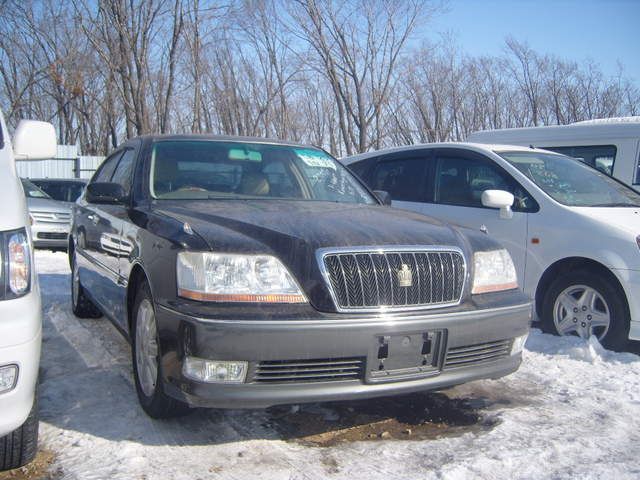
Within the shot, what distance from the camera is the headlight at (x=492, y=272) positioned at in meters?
3.29

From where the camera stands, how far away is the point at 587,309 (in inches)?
194

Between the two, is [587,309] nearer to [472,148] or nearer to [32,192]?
[472,148]

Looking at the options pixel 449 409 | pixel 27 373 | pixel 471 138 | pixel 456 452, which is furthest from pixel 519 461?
pixel 471 138

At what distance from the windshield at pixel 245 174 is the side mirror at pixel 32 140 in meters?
0.65

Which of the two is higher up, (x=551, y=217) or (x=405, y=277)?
(x=551, y=217)

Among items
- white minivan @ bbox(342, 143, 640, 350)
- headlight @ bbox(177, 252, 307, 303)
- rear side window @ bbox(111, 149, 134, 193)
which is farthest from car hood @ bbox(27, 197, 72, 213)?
headlight @ bbox(177, 252, 307, 303)

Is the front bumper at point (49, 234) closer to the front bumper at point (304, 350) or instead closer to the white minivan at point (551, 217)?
the white minivan at point (551, 217)

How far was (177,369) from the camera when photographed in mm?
2779

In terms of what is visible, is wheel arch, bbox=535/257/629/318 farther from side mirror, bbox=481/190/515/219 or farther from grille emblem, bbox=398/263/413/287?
grille emblem, bbox=398/263/413/287

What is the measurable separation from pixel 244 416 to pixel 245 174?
1621mm

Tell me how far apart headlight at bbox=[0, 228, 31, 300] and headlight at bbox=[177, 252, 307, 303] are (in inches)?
25.2

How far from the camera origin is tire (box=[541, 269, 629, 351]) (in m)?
4.69

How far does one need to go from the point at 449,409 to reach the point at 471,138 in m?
7.16

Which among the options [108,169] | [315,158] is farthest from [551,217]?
[108,169]
